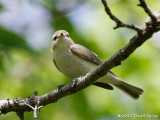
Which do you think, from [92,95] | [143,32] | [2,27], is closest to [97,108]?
[92,95]

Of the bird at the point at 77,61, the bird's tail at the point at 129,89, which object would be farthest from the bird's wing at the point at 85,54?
the bird's tail at the point at 129,89

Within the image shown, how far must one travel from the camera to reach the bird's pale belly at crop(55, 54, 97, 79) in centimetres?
526

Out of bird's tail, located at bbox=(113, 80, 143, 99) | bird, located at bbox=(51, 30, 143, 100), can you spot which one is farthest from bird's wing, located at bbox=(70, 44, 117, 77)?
bird's tail, located at bbox=(113, 80, 143, 99)

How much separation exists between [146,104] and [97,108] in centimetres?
79

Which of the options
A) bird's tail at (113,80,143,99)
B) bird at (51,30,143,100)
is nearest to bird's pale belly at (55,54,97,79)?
bird at (51,30,143,100)

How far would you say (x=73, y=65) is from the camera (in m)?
5.27

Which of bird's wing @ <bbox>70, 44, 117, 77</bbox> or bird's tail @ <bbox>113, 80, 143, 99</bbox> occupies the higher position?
bird's wing @ <bbox>70, 44, 117, 77</bbox>

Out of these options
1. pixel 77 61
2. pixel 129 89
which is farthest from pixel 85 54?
pixel 129 89

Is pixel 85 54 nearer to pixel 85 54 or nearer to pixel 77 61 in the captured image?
pixel 85 54

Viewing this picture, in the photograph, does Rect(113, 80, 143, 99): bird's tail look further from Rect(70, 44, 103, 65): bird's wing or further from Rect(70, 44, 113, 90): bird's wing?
Rect(70, 44, 103, 65): bird's wing

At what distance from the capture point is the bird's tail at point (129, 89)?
5305mm

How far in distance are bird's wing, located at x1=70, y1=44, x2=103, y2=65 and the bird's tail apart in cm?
54

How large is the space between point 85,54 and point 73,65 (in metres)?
0.27

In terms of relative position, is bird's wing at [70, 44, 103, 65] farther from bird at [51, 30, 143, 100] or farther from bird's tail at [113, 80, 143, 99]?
bird's tail at [113, 80, 143, 99]
